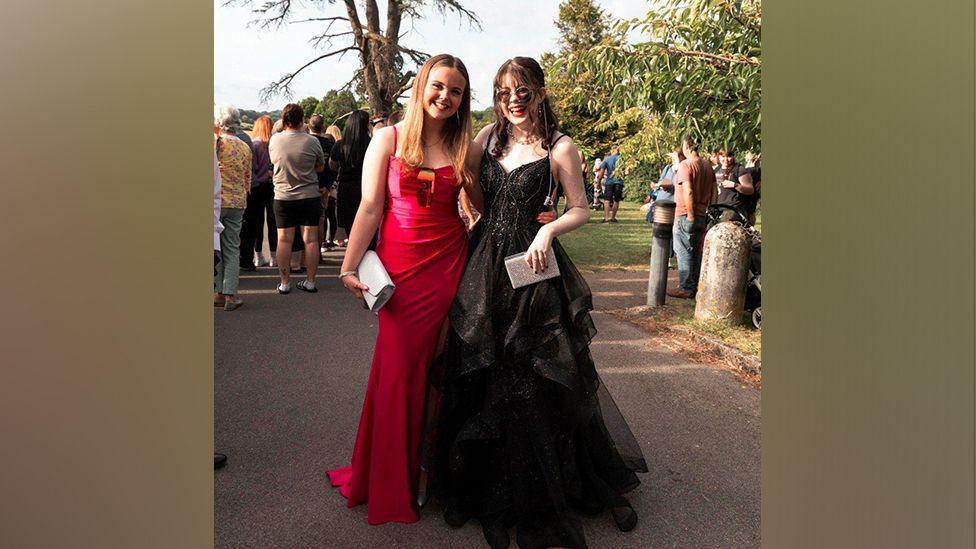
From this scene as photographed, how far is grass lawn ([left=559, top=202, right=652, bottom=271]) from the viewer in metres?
12.6

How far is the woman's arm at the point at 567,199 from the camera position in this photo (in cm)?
316

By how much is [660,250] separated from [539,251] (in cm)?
537

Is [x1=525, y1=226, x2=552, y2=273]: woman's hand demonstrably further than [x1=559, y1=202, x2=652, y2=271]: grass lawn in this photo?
No

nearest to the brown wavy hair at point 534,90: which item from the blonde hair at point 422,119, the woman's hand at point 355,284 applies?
the blonde hair at point 422,119

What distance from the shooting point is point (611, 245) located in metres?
15.3

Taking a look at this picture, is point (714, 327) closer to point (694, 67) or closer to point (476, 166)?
point (694, 67)

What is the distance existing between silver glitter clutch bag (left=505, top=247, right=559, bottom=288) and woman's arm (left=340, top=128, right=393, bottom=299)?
64cm

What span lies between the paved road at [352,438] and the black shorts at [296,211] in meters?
1.35

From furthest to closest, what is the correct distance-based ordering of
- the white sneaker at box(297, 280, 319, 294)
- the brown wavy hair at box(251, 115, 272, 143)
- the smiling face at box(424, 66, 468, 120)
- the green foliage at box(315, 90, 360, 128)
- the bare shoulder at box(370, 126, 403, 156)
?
the green foliage at box(315, 90, 360, 128) < the brown wavy hair at box(251, 115, 272, 143) < the white sneaker at box(297, 280, 319, 294) < the bare shoulder at box(370, 126, 403, 156) < the smiling face at box(424, 66, 468, 120)

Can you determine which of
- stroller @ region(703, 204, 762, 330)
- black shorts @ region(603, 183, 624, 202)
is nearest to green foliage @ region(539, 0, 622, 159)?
stroller @ region(703, 204, 762, 330)

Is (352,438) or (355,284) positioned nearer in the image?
(355,284)

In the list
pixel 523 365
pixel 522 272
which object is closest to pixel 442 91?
pixel 522 272

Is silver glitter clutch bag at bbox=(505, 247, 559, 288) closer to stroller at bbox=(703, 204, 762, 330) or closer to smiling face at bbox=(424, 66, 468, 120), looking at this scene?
smiling face at bbox=(424, 66, 468, 120)

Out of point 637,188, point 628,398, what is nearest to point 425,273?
point 628,398
